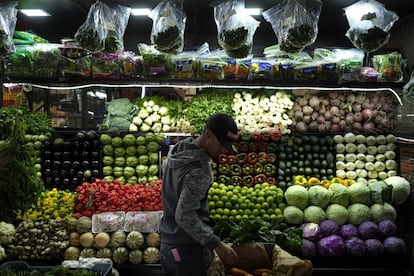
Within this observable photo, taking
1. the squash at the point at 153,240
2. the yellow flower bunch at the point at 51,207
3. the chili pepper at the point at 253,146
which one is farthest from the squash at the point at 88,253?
the chili pepper at the point at 253,146

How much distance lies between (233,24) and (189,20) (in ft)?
7.17

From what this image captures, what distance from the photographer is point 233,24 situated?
15.2 ft

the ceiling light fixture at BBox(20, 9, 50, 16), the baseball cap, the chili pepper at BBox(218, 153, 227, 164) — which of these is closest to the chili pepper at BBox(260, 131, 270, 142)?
the chili pepper at BBox(218, 153, 227, 164)

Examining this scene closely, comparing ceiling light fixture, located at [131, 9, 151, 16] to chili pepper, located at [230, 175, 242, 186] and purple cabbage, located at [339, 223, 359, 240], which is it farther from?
purple cabbage, located at [339, 223, 359, 240]

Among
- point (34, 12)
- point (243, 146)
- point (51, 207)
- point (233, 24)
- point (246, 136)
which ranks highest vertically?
point (34, 12)

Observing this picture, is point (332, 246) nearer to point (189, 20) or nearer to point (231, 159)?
point (231, 159)

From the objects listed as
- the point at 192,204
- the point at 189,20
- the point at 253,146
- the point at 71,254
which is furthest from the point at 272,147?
the point at 192,204

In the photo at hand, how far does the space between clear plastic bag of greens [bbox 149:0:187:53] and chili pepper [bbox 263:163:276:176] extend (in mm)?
2212

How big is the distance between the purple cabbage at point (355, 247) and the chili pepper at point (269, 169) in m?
1.34

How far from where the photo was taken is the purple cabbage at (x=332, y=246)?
541cm

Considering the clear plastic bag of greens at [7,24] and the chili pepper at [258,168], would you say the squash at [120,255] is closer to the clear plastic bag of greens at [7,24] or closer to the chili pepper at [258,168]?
the chili pepper at [258,168]

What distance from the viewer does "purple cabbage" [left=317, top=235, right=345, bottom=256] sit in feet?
17.7

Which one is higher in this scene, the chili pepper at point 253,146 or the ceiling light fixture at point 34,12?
the ceiling light fixture at point 34,12

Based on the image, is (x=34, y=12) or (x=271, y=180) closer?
(x=271, y=180)
